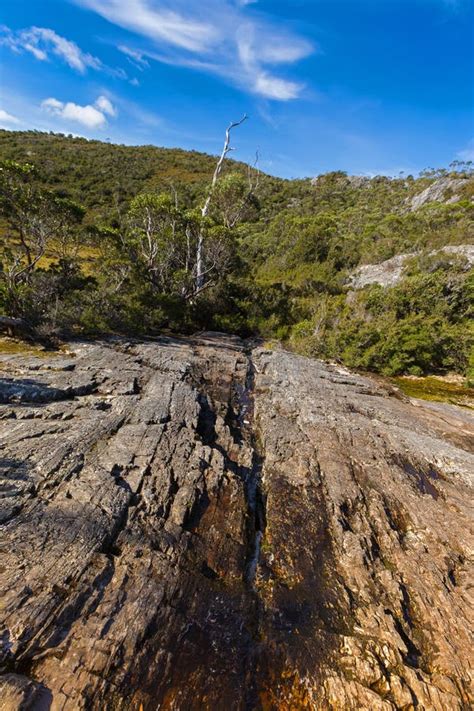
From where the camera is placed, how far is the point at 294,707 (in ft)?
13.5

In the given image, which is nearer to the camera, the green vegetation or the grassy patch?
the grassy patch

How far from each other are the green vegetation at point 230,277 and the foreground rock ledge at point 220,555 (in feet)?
26.9

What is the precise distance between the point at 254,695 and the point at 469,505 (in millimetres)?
6884

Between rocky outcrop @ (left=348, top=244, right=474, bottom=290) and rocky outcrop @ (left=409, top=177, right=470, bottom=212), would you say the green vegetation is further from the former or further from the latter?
rocky outcrop @ (left=409, top=177, right=470, bottom=212)

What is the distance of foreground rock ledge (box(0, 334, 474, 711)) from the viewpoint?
4156mm

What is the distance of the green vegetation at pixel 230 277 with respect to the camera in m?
16.6

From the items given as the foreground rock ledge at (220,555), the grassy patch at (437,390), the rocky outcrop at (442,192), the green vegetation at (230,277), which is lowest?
the foreground rock ledge at (220,555)

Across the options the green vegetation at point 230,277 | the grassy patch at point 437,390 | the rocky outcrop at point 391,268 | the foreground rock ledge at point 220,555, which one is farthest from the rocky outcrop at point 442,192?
the foreground rock ledge at point 220,555

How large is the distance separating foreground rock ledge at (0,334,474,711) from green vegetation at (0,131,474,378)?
821 centimetres

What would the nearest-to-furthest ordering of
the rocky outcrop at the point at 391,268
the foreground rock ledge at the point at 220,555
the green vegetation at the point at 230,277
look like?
the foreground rock ledge at the point at 220,555
the green vegetation at the point at 230,277
the rocky outcrop at the point at 391,268

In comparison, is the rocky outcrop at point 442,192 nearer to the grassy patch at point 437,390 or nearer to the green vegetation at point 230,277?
the green vegetation at point 230,277

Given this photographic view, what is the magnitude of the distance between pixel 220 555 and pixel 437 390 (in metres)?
16.4

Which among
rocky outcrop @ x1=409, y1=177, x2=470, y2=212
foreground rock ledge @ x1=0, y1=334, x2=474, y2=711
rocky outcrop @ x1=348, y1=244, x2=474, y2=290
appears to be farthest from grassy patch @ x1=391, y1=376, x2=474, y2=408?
rocky outcrop @ x1=409, y1=177, x2=470, y2=212

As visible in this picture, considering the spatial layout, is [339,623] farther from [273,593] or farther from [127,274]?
[127,274]
